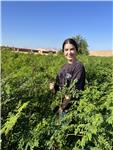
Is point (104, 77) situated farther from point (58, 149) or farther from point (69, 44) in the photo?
point (58, 149)

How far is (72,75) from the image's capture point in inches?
223

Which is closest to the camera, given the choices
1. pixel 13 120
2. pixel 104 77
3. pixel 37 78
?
pixel 13 120

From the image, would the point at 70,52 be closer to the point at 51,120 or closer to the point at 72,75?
the point at 72,75

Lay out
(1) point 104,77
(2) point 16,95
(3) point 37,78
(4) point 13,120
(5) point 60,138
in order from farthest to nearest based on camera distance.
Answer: (1) point 104,77 → (3) point 37,78 → (2) point 16,95 → (5) point 60,138 → (4) point 13,120

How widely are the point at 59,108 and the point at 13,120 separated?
4.43ft

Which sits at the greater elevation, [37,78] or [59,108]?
[37,78]

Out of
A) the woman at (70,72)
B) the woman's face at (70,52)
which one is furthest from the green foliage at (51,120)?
the woman's face at (70,52)

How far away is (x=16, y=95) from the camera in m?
5.04

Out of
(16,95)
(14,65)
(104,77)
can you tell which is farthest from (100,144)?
(14,65)

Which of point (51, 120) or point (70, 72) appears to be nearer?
point (51, 120)

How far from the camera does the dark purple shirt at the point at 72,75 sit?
5.57 metres

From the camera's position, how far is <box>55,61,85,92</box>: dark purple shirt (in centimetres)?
557

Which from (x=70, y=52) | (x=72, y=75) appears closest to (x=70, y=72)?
(x=72, y=75)

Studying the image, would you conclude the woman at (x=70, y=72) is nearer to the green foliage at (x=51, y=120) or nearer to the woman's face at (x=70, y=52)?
the woman's face at (x=70, y=52)
